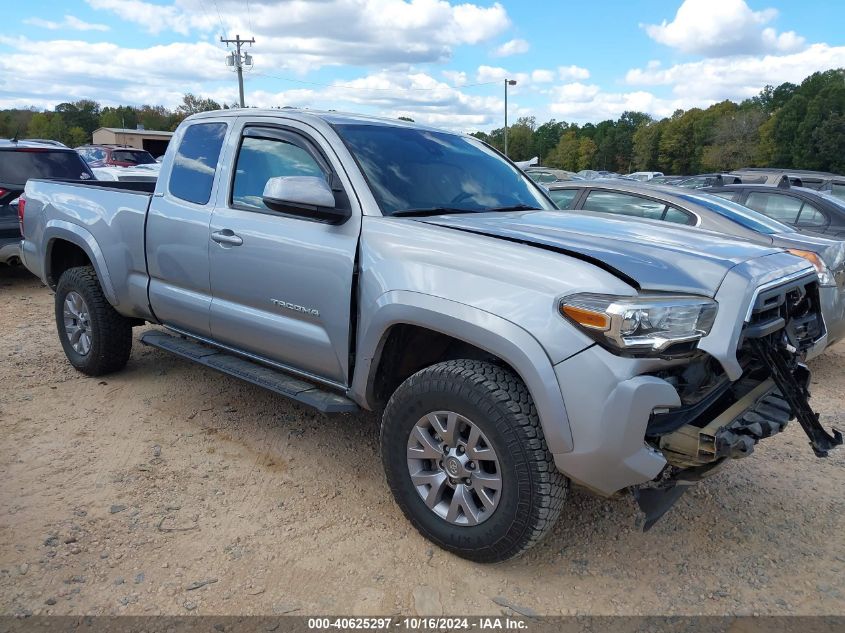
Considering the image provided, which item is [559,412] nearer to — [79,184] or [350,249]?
[350,249]

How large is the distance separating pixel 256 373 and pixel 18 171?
6.34 m

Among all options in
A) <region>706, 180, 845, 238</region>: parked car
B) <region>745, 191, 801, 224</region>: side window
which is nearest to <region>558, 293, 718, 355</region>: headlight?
<region>706, 180, 845, 238</region>: parked car

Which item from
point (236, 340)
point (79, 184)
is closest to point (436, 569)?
Result: point (236, 340)

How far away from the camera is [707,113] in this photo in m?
87.8

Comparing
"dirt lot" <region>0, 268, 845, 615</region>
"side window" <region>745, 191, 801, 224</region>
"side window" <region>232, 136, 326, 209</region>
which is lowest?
"dirt lot" <region>0, 268, 845, 615</region>

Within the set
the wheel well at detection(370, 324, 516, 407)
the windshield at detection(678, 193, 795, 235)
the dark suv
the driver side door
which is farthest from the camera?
the dark suv

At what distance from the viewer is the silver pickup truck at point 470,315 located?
256 centimetres

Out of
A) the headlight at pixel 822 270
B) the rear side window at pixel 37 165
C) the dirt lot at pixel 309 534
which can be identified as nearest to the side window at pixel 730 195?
the headlight at pixel 822 270

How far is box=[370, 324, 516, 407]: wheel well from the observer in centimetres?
325

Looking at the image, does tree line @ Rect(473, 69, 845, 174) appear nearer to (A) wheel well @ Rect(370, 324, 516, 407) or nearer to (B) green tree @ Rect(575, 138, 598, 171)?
(B) green tree @ Rect(575, 138, 598, 171)

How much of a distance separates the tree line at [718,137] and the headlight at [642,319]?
63529mm

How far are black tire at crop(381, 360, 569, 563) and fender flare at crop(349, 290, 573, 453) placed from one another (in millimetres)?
100

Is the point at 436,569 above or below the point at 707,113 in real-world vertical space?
below

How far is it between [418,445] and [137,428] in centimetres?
226
